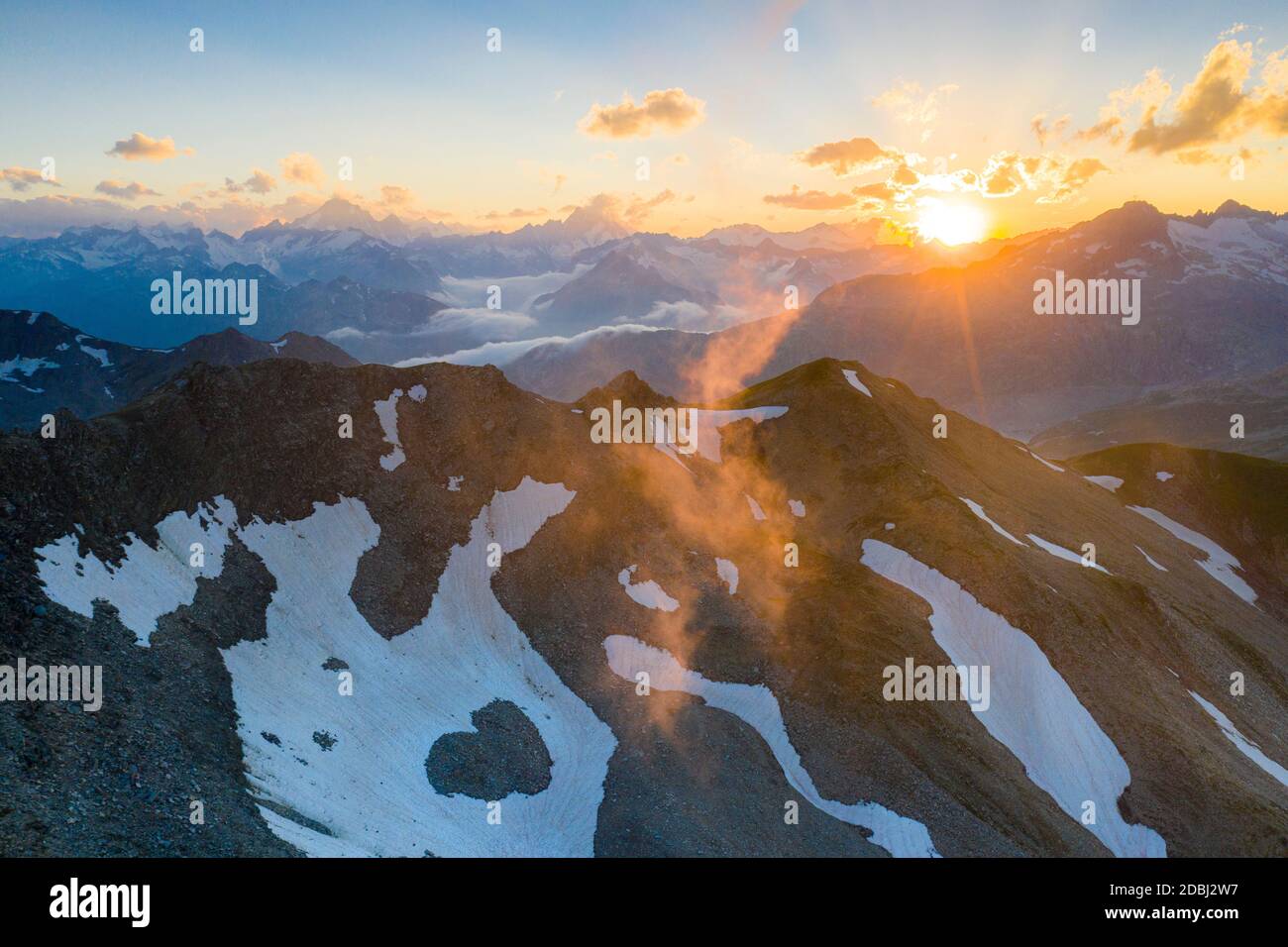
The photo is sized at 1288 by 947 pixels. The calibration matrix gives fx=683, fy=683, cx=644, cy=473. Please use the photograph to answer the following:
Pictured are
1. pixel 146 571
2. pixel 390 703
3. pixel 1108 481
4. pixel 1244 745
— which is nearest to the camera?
pixel 146 571

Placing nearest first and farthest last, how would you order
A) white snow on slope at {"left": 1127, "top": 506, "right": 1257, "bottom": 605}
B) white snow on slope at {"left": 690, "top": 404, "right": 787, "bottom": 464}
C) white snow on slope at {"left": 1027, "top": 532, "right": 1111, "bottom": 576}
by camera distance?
1. white snow on slope at {"left": 1027, "top": 532, "right": 1111, "bottom": 576}
2. white snow on slope at {"left": 690, "top": 404, "right": 787, "bottom": 464}
3. white snow on slope at {"left": 1127, "top": 506, "right": 1257, "bottom": 605}

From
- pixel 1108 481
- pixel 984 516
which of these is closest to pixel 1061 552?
pixel 984 516

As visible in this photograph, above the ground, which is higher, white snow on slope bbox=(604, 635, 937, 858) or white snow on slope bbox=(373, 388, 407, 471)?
white snow on slope bbox=(373, 388, 407, 471)

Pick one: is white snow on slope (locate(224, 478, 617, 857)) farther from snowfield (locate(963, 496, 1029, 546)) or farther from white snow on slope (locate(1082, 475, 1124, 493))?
white snow on slope (locate(1082, 475, 1124, 493))

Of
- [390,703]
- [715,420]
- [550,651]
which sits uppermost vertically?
[715,420]

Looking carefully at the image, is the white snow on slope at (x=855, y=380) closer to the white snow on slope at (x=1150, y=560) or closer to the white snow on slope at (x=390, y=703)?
the white snow on slope at (x=1150, y=560)

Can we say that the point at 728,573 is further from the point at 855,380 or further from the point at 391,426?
the point at 855,380

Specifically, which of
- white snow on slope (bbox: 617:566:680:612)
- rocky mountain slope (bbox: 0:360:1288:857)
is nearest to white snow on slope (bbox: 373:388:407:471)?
rocky mountain slope (bbox: 0:360:1288:857)
